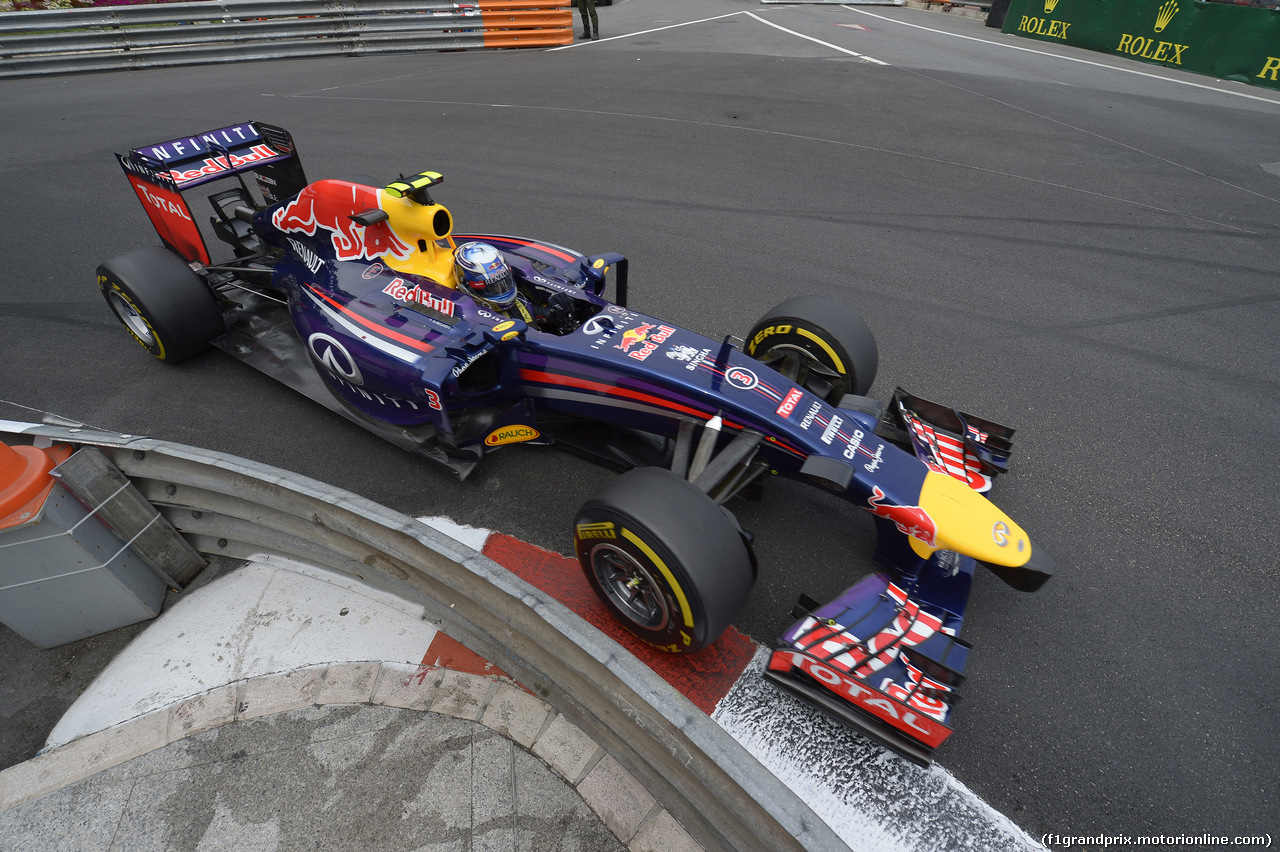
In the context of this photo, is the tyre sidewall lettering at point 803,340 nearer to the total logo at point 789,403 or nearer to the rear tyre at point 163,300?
the total logo at point 789,403

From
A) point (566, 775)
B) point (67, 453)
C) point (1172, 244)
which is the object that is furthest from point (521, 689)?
point (1172, 244)

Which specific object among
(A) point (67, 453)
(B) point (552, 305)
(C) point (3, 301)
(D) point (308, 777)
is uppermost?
(B) point (552, 305)

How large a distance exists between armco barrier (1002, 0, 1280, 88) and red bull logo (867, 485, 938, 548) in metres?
17.1

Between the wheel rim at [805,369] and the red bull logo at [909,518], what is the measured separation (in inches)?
34.2

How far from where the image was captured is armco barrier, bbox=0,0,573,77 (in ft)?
36.8

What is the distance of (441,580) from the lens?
2.82 m

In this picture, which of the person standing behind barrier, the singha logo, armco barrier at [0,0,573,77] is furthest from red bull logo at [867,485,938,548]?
the singha logo

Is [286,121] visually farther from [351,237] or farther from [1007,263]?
[1007,263]

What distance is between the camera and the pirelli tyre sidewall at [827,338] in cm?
377

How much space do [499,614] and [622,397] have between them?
4.51ft

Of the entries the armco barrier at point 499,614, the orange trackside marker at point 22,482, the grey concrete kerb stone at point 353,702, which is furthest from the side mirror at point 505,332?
the orange trackside marker at point 22,482

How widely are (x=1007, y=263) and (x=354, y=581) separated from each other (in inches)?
267

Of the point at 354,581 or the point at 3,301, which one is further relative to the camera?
the point at 3,301

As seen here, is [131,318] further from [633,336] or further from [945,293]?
[945,293]
